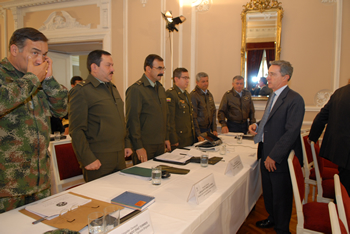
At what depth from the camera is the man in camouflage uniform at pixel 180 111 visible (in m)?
3.06

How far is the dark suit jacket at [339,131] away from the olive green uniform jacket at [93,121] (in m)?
1.91

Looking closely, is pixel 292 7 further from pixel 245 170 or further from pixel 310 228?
pixel 310 228

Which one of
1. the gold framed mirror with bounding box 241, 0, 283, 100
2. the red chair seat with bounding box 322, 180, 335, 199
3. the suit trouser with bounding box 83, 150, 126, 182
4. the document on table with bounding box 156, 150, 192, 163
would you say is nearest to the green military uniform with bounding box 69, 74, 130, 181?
the suit trouser with bounding box 83, 150, 126, 182

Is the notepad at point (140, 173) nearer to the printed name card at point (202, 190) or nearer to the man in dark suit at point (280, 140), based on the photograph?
the printed name card at point (202, 190)

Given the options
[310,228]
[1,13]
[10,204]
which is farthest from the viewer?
[1,13]

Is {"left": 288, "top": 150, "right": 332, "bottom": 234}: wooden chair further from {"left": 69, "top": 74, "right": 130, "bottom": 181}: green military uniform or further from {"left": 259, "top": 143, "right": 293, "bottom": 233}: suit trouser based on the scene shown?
{"left": 69, "top": 74, "right": 130, "bottom": 181}: green military uniform

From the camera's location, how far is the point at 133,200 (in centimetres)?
123

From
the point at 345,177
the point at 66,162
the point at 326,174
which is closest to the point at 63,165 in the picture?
the point at 66,162

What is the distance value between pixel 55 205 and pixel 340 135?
2.31 meters

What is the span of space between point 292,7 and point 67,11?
16.1ft

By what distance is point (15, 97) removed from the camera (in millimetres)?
1101

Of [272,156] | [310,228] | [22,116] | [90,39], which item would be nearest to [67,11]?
[90,39]

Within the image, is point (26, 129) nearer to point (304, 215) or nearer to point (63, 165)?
point (63, 165)

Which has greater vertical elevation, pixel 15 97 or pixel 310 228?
pixel 15 97
